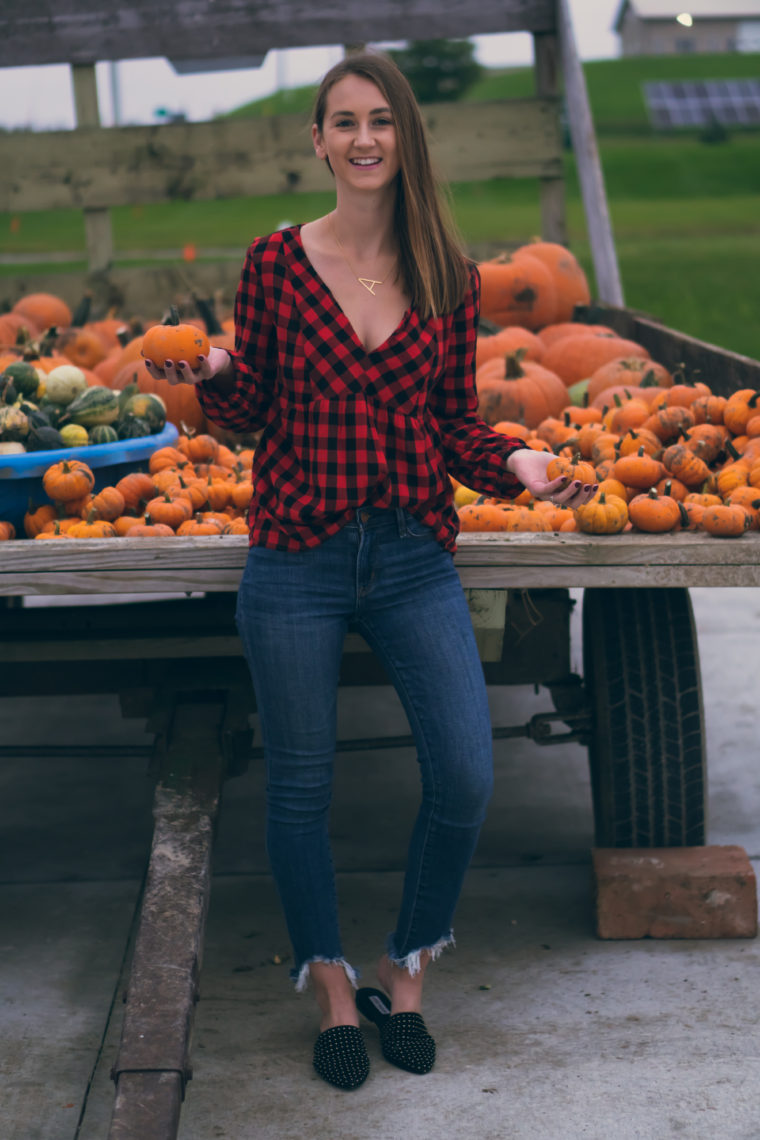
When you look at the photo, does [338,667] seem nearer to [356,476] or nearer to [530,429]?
[356,476]

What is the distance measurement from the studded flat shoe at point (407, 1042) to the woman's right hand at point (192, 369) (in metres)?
1.44

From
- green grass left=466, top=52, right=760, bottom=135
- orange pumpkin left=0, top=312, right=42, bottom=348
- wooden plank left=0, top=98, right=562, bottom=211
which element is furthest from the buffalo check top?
green grass left=466, top=52, right=760, bottom=135

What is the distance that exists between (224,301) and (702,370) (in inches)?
117

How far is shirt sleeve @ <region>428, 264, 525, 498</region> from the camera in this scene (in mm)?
2814

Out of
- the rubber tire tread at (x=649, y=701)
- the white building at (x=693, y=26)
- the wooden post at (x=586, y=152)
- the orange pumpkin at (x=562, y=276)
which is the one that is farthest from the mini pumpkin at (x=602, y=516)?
the white building at (x=693, y=26)

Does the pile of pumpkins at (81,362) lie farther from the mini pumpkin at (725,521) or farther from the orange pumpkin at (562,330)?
the orange pumpkin at (562,330)

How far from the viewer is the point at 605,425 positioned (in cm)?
420

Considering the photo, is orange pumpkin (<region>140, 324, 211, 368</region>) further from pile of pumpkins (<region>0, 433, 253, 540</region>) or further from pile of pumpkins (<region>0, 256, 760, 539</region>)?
pile of pumpkins (<region>0, 433, 253, 540</region>)

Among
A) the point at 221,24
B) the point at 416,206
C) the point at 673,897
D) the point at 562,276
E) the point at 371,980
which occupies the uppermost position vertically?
the point at 221,24

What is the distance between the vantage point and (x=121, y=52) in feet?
22.7

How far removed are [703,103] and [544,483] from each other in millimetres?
78387

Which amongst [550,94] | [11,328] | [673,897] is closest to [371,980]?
[673,897]

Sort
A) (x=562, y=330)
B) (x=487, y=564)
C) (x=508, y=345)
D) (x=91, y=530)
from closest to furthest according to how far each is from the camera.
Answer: (x=487, y=564) < (x=91, y=530) < (x=508, y=345) < (x=562, y=330)

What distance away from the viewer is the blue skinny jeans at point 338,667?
2666 mm
